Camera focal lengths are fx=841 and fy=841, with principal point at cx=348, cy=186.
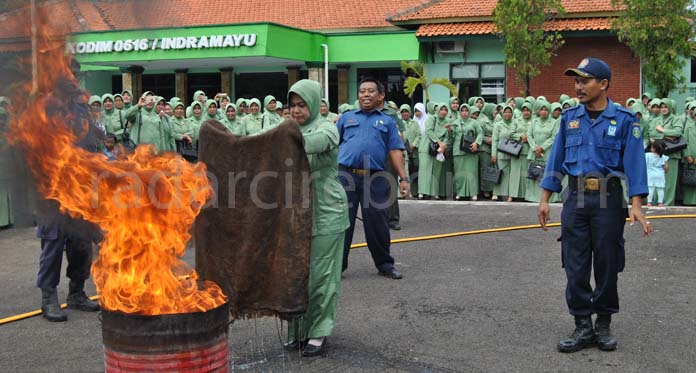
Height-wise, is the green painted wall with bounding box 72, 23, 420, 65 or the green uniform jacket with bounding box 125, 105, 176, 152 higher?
the green painted wall with bounding box 72, 23, 420, 65

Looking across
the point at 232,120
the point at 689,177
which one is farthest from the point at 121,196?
the point at 232,120

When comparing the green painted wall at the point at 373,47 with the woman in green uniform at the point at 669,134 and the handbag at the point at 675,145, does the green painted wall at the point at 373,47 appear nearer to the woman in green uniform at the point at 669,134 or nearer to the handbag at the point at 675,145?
the woman in green uniform at the point at 669,134

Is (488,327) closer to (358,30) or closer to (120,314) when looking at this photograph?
(120,314)

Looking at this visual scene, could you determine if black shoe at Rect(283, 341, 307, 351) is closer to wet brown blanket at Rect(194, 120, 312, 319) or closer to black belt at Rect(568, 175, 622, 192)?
wet brown blanket at Rect(194, 120, 312, 319)

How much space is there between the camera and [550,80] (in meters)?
25.9

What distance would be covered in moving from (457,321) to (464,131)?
9.49 m

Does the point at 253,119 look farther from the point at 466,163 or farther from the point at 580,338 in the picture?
the point at 580,338

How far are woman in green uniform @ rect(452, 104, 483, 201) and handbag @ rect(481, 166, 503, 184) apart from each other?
0.84 feet

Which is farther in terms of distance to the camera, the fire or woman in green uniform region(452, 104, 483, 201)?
woman in green uniform region(452, 104, 483, 201)

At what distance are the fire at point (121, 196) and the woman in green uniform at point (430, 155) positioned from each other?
11.0 meters

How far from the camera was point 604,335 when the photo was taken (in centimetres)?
591

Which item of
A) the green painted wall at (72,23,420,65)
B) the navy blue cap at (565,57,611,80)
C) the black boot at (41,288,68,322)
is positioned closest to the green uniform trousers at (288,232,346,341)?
the navy blue cap at (565,57,611,80)

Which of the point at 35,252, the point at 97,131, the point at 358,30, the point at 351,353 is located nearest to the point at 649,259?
the point at 351,353

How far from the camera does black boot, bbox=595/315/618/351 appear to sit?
584 cm
